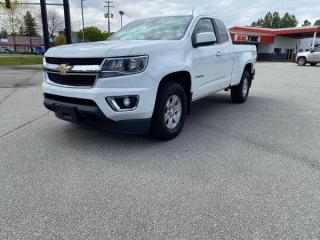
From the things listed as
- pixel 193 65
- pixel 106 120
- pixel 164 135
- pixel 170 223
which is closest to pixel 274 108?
pixel 193 65

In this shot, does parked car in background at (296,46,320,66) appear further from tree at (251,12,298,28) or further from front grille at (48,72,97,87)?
tree at (251,12,298,28)

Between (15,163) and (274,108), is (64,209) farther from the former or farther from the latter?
(274,108)

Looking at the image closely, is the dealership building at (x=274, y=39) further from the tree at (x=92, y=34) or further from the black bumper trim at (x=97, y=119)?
the tree at (x=92, y=34)

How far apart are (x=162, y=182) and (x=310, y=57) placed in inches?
1098

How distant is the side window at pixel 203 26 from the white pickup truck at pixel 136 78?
0.8 inches

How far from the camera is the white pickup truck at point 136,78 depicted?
12.2 ft

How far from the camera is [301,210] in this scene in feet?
8.94

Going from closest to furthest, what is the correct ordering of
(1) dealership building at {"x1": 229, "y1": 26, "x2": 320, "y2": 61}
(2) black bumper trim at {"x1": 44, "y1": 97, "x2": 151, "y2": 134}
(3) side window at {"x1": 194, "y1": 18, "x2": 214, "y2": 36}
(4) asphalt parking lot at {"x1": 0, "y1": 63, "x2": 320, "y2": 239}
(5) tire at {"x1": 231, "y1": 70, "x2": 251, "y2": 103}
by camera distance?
1. (4) asphalt parking lot at {"x1": 0, "y1": 63, "x2": 320, "y2": 239}
2. (2) black bumper trim at {"x1": 44, "y1": 97, "x2": 151, "y2": 134}
3. (3) side window at {"x1": 194, "y1": 18, "x2": 214, "y2": 36}
4. (5) tire at {"x1": 231, "y1": 70, "x2": 251, "y2": 103}
5. (1) dealership building at {"x1": 229, "y1": 26, "x2": 320, "y2": 61}

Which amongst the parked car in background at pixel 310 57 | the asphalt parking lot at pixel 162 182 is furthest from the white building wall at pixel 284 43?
the asphalt parking lot at pixel 162 182

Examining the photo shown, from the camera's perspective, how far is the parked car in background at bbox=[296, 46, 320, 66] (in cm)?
2636

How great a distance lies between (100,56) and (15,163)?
171 centimetres

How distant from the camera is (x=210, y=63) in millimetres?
5324

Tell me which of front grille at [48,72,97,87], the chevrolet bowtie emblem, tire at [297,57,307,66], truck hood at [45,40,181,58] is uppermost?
truck hood at [45,40,181,58]

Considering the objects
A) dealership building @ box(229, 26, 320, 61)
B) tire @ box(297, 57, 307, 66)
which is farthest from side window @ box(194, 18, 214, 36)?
dealership building @ box(229, 26, 320, 61)
